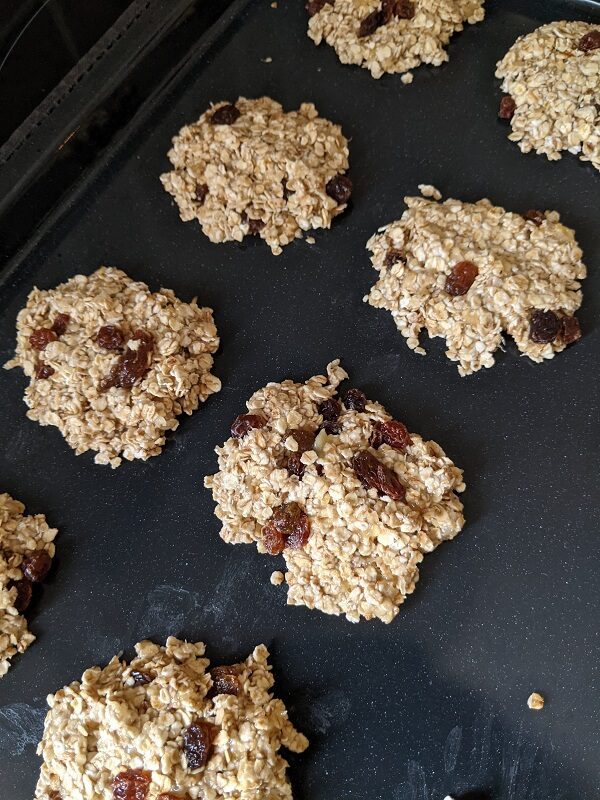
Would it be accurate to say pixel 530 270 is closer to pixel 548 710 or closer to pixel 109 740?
pixel 548 710

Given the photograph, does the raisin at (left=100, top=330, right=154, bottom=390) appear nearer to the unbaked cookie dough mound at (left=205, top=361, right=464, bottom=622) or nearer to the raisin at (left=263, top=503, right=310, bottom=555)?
the unbaked cookie dough mound at (left=205, top=361, right=464, bottom=622)

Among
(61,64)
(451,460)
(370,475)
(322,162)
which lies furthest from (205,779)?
(61,64)

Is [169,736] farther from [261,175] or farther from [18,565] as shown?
[261,175]

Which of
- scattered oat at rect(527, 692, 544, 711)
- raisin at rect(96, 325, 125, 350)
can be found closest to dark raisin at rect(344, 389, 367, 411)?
raisin at rect(96, 325, 125, 350)

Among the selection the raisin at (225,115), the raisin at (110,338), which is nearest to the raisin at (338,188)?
the raisin at (225,115)

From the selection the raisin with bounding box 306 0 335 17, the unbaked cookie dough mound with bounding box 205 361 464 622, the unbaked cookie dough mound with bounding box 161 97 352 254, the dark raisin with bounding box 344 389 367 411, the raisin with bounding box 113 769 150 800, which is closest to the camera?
the raisin with bounding box 113 769 150 800
